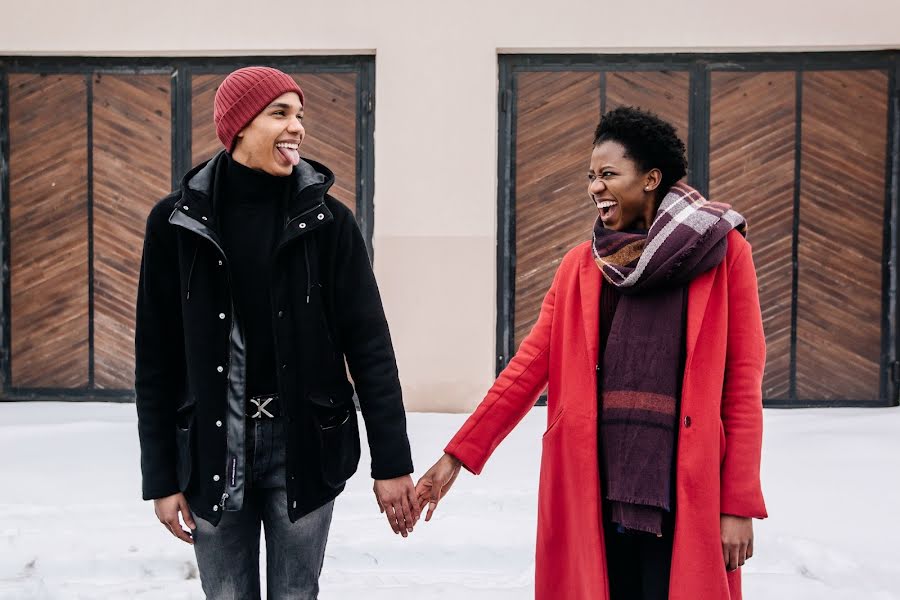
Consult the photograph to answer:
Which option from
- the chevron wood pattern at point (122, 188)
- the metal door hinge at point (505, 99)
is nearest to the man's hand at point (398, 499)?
the metal door hinge at point (505, 99)

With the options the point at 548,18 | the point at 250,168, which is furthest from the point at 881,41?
the point at 250,168

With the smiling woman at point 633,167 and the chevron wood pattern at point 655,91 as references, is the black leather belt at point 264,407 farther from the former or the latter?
the chevron wood pattern at point 655,91

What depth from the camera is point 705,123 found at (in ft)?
24.2

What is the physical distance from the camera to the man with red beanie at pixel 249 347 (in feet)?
7.14

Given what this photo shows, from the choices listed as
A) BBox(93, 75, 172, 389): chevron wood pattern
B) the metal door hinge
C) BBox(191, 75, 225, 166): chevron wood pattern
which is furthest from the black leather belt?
BBox(93, 75, 172, 389): chevron wood pattern

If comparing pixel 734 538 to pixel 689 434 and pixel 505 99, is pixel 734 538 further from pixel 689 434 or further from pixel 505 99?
pixel 505 99

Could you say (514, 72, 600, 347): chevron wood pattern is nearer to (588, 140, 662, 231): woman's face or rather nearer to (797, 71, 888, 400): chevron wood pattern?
(797, 71, 888, 400): chevron wood pattern

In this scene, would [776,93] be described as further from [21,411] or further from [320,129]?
[21,411]

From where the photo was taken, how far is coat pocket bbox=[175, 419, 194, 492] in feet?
7.22

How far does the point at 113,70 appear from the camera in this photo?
7547 mm

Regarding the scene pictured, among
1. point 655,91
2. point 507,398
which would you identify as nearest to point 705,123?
point 655,91

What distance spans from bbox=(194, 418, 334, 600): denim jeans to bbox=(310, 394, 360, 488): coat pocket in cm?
10

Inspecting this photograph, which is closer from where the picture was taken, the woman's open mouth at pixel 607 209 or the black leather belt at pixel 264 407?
the black leather belt at pixel 264 407

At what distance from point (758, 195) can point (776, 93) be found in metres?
0.89
